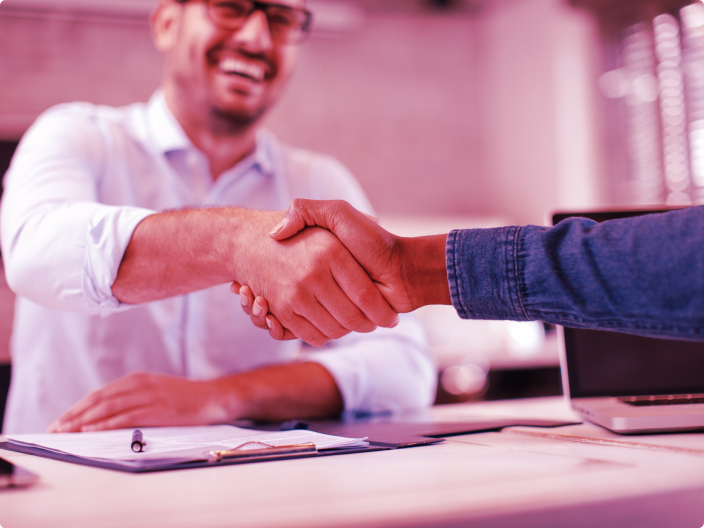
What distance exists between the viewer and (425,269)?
0.85 m

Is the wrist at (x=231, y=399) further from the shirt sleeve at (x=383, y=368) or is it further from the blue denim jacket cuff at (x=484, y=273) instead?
the blue denim jacket cuff at (x=484, y=273)

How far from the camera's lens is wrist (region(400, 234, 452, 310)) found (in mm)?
833

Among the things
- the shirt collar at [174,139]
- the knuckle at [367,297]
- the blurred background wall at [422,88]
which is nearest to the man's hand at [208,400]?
the knuckle at [367,297]

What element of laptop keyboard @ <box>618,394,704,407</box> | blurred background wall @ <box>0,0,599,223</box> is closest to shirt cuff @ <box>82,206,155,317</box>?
laptop keyboard @ <box>618,394,704,407</box>

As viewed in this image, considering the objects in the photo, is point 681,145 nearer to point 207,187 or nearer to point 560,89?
point 560,89

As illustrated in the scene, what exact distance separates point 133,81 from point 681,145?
2659mm

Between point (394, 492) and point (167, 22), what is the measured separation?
1.30 meters

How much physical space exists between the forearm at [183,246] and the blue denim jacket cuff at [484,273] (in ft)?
0.96

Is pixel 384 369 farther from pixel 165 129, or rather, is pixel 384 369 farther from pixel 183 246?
pixel 165 129

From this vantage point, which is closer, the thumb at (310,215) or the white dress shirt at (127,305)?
the thumb at (310,215)

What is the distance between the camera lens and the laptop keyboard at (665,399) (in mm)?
912

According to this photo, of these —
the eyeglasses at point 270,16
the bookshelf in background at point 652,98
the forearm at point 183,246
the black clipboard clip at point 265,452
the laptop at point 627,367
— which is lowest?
the black clipboard clip at point 265,452

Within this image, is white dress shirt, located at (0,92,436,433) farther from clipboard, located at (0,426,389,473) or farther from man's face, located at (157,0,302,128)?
clipboard, located at (0,426,389,473)

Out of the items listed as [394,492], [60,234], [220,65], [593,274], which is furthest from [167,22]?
[394,492]
